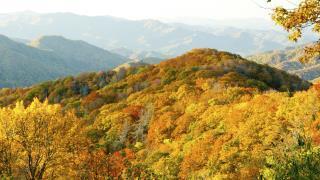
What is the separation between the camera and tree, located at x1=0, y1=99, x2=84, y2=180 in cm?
4084

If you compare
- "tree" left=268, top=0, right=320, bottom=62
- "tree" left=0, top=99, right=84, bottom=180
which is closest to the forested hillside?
"tree" left=0, top=99, right=84, bottom=180

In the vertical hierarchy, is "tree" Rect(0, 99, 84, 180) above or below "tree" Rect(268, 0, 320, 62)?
below

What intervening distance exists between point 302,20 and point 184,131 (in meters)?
61.3

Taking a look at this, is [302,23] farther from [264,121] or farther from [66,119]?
[264,121]

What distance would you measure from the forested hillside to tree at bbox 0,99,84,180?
0.09m

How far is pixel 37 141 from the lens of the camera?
4150 centimetres

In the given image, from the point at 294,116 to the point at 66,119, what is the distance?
1184 inches

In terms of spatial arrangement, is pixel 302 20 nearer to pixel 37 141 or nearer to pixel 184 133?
pixel 37 141

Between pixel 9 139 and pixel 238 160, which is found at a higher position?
pixel 9 139

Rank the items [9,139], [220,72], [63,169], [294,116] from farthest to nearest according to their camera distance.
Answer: [220,72] < [294,116] < [63,169] < [9,139]

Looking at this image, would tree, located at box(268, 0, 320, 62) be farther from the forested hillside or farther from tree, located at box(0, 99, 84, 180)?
tree, located at box(0, 99, 84, 180)

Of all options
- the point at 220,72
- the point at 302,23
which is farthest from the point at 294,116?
Result: the point at 220,72

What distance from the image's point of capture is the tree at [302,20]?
61.5 feet

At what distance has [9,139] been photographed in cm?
4062
